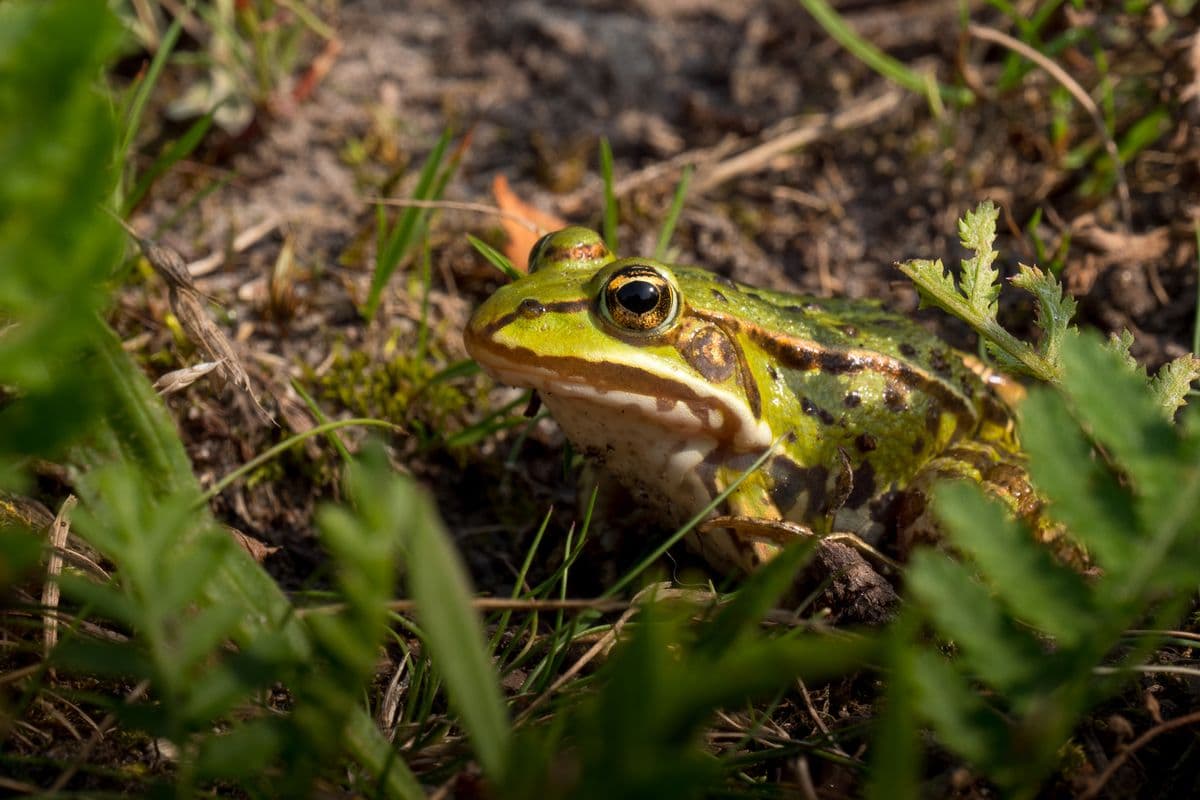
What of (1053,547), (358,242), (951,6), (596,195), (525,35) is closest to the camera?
(1053,547)

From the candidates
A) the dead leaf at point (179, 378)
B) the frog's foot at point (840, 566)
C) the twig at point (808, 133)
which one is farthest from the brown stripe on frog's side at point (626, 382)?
the twig at point (808, 133)

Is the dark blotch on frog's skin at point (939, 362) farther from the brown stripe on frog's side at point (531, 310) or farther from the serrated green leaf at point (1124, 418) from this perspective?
the serrated green leaf at point (1124, 418)

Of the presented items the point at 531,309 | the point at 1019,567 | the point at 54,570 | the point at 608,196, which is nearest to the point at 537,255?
the point at 531,309

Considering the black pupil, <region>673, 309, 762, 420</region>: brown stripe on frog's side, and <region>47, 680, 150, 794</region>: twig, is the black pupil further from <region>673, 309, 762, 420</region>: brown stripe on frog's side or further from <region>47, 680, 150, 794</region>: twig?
<region>47, 680, 150, 794</region>: twig

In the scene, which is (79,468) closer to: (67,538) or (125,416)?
(125,416)

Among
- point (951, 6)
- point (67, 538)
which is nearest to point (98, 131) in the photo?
point (67, 538)

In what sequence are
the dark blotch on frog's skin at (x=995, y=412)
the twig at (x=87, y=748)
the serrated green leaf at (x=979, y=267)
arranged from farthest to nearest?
the dark blotch on frog's skin at (x=995, y=412), the serrated green leaf at (x=979, y=267), the twig at (x=87, y=748)
